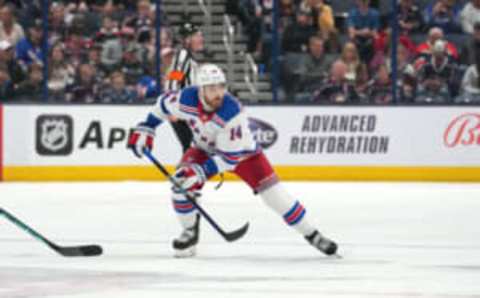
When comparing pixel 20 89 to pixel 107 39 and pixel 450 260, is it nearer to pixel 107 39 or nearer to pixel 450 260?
pixel 107 39

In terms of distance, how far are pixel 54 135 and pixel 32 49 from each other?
39.3 inches

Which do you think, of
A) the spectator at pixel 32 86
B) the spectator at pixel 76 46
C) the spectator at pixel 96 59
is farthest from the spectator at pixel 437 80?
the spectator at pixel 32 86

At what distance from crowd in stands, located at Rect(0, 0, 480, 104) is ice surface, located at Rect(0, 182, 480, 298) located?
1.24 metres

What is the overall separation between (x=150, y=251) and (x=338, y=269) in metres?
1.43

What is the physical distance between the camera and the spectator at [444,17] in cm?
1467

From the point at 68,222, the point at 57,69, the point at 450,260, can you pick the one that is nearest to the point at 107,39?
the point at 57,69

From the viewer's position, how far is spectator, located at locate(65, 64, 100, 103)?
48.3ft

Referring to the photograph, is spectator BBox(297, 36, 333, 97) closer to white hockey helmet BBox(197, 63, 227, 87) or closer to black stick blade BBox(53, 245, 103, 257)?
white hockey helmet BBox(197, 63, 227, 87)

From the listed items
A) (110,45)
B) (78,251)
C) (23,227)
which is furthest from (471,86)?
(23,227)

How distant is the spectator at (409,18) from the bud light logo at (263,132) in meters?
1.74

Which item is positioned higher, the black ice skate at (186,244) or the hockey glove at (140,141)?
the hockey glove at (140,141)

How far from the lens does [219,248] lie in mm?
8727

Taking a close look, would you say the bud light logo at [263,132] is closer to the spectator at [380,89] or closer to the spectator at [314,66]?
the spectator at [314,66]

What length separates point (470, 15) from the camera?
48.1 ft
